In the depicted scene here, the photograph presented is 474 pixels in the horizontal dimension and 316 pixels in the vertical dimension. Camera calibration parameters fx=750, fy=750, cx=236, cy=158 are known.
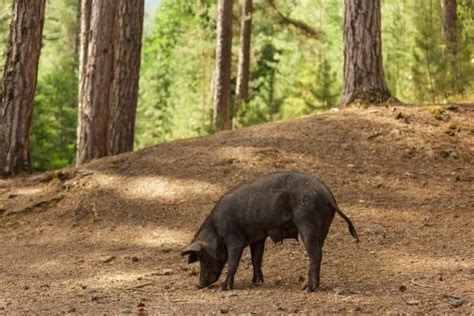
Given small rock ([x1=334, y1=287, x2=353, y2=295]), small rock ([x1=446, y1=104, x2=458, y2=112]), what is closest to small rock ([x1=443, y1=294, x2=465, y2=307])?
small rock ([x1=334, y1=287, x2=353, y2=295])

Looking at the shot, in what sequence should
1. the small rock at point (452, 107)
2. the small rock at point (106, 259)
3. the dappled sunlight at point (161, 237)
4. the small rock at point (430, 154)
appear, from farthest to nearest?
the small rock at point (452, 107), the small rock at point (430, 154), the dappled sunlight at point (161, 237), the small rock at point (106, 259)

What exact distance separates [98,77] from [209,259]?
22.5 feet

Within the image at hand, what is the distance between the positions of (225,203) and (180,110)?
38.9 meters

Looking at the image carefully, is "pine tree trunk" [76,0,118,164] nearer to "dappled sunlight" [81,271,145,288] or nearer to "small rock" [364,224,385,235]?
"dappled sunlight" [81,271,145,288]

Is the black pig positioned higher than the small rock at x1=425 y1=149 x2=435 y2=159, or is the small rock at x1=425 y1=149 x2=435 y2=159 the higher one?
the small rock at x1=425 y1=149 x2=435 y2=159

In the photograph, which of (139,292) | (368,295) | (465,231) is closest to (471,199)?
(465,231)

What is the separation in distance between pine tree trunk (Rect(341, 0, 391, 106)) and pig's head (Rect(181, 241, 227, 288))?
22.2 ft

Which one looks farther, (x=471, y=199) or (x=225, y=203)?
(x=471, y=199)

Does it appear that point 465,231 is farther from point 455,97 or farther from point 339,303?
point 455,97

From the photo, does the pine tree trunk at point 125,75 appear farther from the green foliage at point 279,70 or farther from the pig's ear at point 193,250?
the pig's ear at point 193,250

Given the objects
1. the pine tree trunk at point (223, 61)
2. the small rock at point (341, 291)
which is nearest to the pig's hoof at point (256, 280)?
the small rock at point (341, 291)

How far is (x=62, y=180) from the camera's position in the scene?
13.0 metres

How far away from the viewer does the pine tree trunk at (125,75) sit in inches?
620

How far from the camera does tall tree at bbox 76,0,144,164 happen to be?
13.9 m
